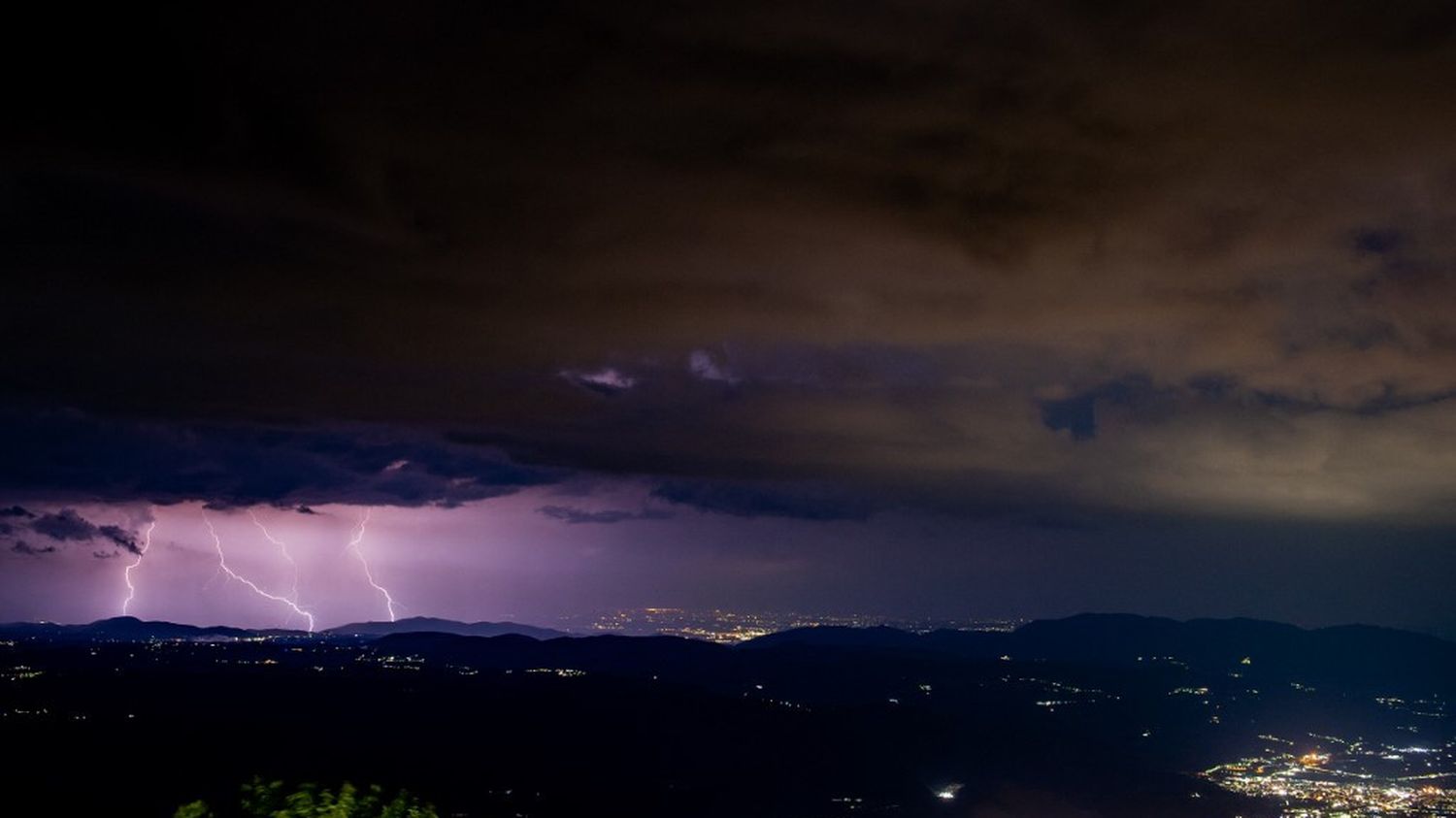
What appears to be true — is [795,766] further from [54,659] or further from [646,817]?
[54,659]

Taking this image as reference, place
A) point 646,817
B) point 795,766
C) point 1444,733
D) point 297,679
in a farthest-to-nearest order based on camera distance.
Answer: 1. point 1444,733
2. point 297,679
3. point 795,766
4. point 646,817

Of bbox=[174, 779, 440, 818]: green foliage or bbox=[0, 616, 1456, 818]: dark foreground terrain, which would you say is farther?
bbox=[0, 616, 1456, 818]: dark foreground terrain

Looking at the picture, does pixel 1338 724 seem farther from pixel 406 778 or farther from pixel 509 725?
pixel 406 778

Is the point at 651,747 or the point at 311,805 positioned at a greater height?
the point at 311,805

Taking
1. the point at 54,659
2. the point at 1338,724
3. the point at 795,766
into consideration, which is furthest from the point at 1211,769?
the point at 54,659

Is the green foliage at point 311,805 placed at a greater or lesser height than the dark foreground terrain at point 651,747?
greater

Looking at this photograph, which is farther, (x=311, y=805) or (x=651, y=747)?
(x=651, y=747)

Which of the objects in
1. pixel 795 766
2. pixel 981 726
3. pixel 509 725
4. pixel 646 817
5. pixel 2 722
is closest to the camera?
pixel 646 817

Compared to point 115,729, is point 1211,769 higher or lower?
lower

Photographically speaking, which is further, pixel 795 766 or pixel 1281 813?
pixel 795 766

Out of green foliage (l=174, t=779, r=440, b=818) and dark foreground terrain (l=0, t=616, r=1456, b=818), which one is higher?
green foliage (l=174, t=779, r=440, b=818)

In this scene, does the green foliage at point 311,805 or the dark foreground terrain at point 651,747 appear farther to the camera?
the dark foreground terrain at point 651,747
